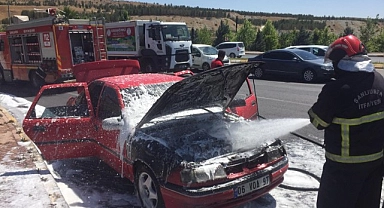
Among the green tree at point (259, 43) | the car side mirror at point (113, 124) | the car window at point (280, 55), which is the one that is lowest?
the green tree at point (259, 43)

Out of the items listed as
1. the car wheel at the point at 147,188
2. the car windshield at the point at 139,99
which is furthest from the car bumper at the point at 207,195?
the car windshield at the point at 139,99

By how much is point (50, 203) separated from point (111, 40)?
17450mm

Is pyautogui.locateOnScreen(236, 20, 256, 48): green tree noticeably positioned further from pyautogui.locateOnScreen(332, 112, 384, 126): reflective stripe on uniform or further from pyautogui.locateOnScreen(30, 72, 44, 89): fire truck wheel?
pyautogui.locateOnScreen(332, 112, 384, 126): reflective stripe on uniform

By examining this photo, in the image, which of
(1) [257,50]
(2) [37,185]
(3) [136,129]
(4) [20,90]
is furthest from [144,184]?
(1) [257,50]

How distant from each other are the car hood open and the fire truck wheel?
444 inches

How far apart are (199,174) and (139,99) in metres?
1.69

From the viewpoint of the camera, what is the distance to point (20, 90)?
47.3ft

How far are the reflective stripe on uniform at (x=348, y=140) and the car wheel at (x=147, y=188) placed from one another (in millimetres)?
1752

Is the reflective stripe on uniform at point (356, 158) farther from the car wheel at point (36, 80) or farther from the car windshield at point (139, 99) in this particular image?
the car wheel at point (36, 80)

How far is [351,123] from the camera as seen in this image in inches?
95.9

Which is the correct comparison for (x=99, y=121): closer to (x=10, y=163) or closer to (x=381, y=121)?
(x=10, y=163)

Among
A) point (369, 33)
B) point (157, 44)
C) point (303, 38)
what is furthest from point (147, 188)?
point (369, 33)

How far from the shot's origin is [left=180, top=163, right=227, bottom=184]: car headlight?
3176mm

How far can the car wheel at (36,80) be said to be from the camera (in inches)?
547
